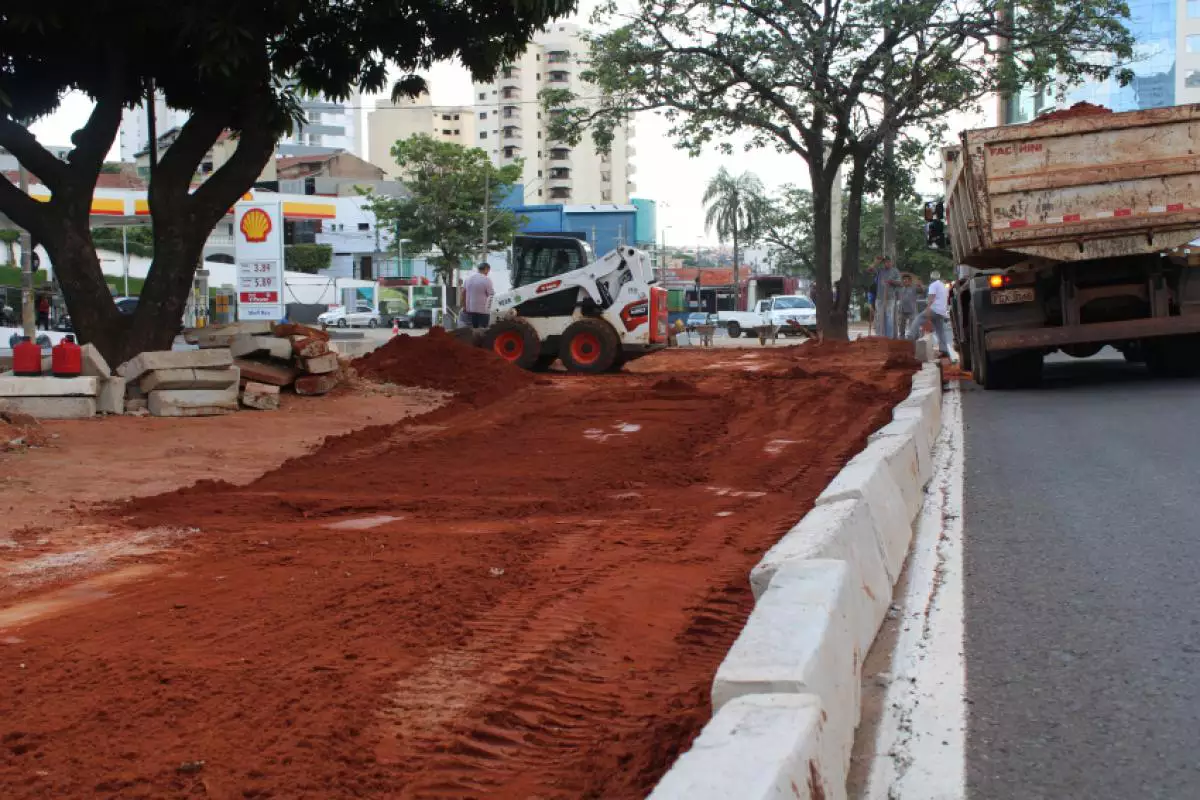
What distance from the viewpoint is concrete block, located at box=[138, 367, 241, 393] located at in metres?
14.3

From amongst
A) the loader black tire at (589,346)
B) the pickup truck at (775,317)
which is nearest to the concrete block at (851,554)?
the loader black tire at (589,346)

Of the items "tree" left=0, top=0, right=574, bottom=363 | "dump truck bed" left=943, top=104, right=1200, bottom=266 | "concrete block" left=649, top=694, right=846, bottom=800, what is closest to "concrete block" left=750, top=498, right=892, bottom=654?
"concrete block" left=649, top=694, right=846, bottom=800

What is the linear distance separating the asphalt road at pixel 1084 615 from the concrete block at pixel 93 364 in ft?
30.5

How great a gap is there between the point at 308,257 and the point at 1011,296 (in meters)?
69.8

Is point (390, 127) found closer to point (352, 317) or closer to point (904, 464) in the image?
point (352, 317)

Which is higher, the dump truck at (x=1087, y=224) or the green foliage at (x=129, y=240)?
the green foliage at (x=129, y=240)

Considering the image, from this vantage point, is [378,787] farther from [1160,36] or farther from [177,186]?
[1160,36]

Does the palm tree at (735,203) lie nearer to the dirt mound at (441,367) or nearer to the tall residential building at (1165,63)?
the tall residential building at (1165,63)

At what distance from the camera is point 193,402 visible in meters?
14.5

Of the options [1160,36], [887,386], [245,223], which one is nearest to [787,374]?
[887,386]

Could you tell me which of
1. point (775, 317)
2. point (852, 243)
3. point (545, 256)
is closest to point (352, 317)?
point (775, 317)

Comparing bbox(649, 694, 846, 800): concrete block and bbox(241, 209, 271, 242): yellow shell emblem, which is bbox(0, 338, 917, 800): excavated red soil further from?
bbox(241, 209, 271, 242): yellow shell emblem

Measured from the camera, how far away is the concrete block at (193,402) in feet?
46.8

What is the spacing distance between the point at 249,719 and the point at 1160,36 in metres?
101
